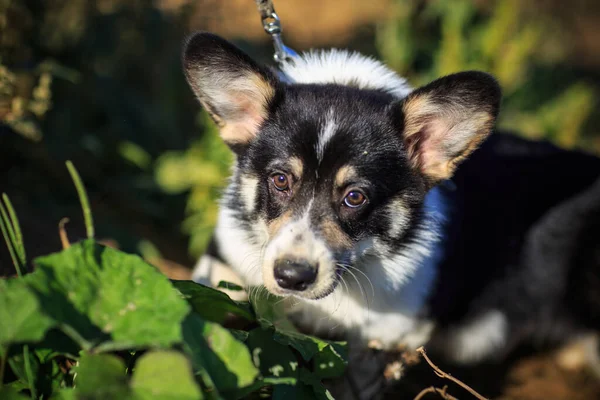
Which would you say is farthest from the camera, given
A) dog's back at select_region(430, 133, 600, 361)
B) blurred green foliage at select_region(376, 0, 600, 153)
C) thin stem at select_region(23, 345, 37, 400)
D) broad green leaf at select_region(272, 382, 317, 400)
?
blurred green foliage at select_region(376, 0, 600, 153)

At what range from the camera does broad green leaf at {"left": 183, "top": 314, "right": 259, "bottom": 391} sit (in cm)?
178

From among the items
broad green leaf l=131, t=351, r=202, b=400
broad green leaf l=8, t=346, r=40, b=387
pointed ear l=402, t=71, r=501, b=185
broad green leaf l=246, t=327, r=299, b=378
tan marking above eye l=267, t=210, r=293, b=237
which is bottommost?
broad green leaf l=8, t=346, r=40, b=387

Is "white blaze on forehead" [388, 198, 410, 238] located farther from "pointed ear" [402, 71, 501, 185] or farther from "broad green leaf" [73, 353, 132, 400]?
"broad green leaf" [73, 353, 132, 400]

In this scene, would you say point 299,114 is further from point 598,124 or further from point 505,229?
point 598,124

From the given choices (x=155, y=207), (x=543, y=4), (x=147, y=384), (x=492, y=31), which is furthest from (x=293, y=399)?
(x=543, y=4)

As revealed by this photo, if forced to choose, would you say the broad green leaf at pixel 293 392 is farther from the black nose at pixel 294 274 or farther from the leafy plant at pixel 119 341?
the black nose at pixel 294 274

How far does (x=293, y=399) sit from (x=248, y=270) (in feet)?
3.03

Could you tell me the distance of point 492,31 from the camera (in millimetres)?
5445

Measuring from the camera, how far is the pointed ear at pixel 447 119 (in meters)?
2.39

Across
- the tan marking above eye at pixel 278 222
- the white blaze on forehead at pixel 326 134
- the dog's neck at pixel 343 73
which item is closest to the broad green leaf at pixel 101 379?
the tan marking above eye at pixel 278 222

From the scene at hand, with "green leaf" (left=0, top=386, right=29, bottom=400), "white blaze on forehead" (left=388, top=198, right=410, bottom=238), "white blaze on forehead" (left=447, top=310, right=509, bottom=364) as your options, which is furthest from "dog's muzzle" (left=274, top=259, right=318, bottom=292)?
"white blaze on forehead" (left=447, top=310, right=509, bottom=364)

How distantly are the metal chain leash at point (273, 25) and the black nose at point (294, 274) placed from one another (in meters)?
1.33

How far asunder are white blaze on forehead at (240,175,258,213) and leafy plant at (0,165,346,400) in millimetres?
640

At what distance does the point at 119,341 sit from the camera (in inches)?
67.2
